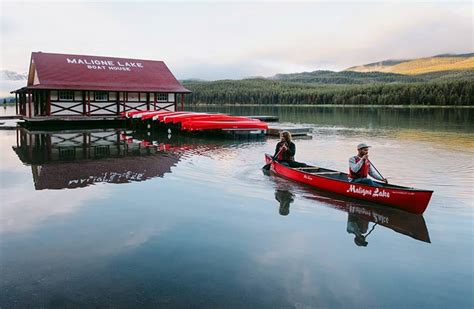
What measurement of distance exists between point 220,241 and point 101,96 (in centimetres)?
3144

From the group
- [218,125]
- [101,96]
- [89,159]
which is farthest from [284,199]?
[101,96]

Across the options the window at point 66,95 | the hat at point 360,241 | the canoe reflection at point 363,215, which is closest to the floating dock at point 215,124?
the window at point 66,95

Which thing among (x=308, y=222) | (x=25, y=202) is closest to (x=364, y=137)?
(x=308, y=222)

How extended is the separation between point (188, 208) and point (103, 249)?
3.12 metres

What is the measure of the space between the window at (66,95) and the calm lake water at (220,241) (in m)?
20.3

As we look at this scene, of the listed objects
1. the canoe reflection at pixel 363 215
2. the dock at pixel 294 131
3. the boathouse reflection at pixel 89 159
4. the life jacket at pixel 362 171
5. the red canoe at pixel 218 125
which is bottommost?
the canoe reflection at pixel 363 215

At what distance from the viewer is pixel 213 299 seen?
5.93m

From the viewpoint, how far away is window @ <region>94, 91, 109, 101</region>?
120ft

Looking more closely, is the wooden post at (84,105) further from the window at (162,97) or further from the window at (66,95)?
the window at (162,97)

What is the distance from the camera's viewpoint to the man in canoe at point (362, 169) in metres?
11.3

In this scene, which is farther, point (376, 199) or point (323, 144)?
point (323, 144)

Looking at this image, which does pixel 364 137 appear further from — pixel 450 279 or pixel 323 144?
pixel 450 279

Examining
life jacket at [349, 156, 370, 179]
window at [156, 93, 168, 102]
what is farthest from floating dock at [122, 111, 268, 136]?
life jacket at [349, 156, 370, 179]

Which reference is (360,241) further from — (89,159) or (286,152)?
(89,159)
